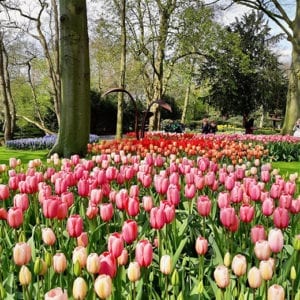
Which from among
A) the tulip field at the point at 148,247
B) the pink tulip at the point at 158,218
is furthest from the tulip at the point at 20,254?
the pink tulip at the point at 158,218

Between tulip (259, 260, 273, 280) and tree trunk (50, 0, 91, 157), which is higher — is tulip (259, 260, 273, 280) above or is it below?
below

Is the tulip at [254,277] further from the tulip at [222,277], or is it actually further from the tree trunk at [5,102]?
the tree trunk at [5,102]

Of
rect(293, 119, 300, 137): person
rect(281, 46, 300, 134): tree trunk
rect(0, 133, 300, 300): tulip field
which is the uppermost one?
rect(281, 46, 300, 134): tree trunk

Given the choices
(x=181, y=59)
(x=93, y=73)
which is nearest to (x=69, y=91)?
(x=181, y=59)

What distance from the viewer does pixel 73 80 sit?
27.6 ft

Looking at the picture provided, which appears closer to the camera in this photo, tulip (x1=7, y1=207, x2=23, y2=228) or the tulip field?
the tulip field

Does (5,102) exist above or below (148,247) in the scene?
above

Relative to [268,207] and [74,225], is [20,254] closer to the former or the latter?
[74,225]

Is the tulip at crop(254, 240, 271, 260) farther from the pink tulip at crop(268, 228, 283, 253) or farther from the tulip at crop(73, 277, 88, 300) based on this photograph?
the tulip at crop(73, 277, 88, 300)

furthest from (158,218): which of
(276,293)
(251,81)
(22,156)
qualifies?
(251,81)

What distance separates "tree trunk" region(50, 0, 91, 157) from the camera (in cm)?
840

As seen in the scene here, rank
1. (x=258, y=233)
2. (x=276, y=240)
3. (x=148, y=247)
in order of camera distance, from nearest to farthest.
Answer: (x=148, y=247) → (x=276, y=240) → (x=258, y=233)

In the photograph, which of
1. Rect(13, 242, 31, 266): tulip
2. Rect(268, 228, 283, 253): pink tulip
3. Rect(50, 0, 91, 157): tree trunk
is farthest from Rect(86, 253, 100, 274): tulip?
Rect(50, 0, 91, 157): tree trunk

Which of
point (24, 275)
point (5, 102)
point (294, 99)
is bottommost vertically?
point (24, 275)
